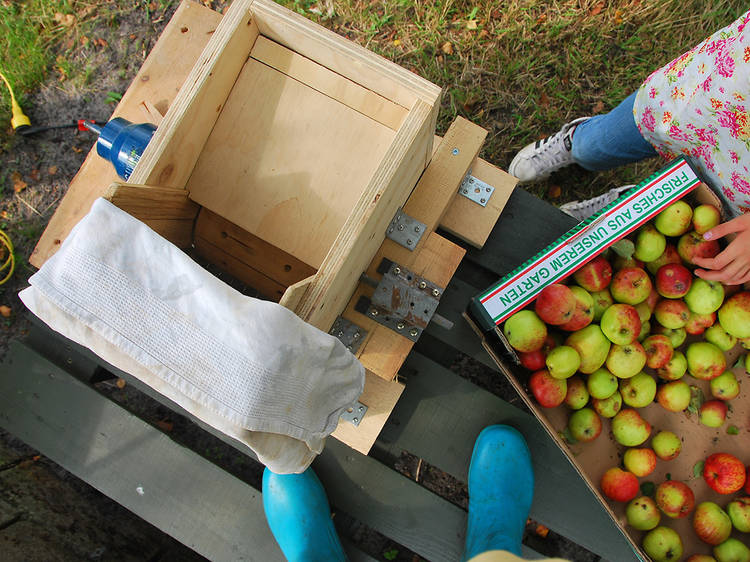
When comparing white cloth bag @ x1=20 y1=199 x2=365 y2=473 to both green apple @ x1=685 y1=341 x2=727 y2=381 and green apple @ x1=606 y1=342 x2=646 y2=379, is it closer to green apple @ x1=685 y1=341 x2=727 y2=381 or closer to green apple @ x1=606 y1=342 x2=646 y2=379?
green apple @ x1=606 y1=342 x2=646 y2=379

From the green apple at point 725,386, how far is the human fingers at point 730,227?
58cm

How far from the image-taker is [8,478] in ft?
6.10

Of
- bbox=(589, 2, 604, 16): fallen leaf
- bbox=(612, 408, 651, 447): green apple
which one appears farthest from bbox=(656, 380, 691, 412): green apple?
bbox=(589, 2, 604, 16): fallen leaf

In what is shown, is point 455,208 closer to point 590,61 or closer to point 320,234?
point 320,234

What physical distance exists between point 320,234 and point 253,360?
56cm

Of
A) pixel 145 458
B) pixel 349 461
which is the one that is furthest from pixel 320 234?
pixel 145 458

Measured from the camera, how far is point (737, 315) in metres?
1.70

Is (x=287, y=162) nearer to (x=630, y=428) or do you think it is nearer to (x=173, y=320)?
(x=173, y=320)

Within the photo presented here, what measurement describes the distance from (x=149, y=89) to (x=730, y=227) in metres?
2.06

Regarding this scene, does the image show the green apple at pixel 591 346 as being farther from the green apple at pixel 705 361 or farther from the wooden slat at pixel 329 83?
the wooden slat at pixel 329 83

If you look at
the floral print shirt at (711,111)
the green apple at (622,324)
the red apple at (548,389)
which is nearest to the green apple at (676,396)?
the green apple at (622,324)

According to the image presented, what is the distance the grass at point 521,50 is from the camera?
99.0 inches

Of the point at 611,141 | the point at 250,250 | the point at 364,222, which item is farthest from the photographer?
the point at 611,141

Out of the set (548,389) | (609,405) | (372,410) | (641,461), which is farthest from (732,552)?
(372,410)
